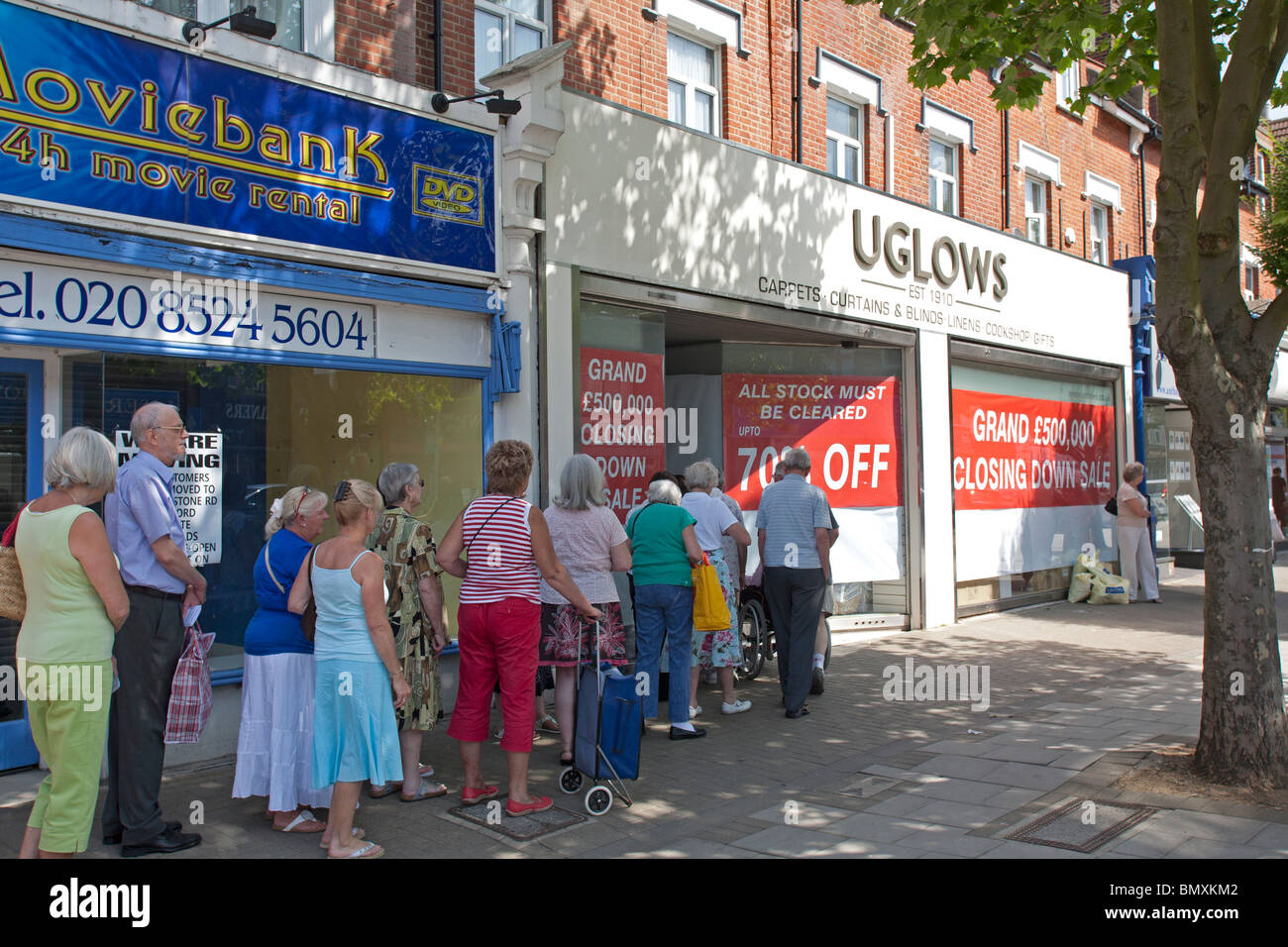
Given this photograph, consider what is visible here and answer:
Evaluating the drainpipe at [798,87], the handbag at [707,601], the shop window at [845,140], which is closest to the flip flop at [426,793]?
the handbag at [707,601]

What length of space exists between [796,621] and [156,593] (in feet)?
14.4

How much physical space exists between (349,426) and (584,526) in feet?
7.25

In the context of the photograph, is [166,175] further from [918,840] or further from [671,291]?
[918,840]

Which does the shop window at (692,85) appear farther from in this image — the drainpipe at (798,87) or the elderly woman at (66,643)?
the elderly woman at (66,643)

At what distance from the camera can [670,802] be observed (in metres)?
5.72

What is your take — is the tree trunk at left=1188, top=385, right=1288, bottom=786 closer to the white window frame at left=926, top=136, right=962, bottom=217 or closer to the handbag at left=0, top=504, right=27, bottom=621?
the handbag at left=0, top=504, right=27, bottom=621

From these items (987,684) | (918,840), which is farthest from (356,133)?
(987,684)

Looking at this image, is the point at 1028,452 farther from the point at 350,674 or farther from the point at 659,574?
the point at 350,674

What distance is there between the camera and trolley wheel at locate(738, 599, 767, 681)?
9.16 metres

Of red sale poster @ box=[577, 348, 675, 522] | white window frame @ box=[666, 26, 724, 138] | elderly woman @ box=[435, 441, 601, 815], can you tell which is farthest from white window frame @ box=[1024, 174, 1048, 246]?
elderly woman @ box=[435, 441, 601, 815]

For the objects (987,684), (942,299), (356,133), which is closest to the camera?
(356,133)

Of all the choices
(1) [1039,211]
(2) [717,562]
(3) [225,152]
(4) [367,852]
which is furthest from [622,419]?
(1) [1039,211]

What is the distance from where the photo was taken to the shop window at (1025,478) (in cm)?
1314

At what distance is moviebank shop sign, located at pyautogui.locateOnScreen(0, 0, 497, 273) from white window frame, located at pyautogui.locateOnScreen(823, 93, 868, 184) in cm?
572
